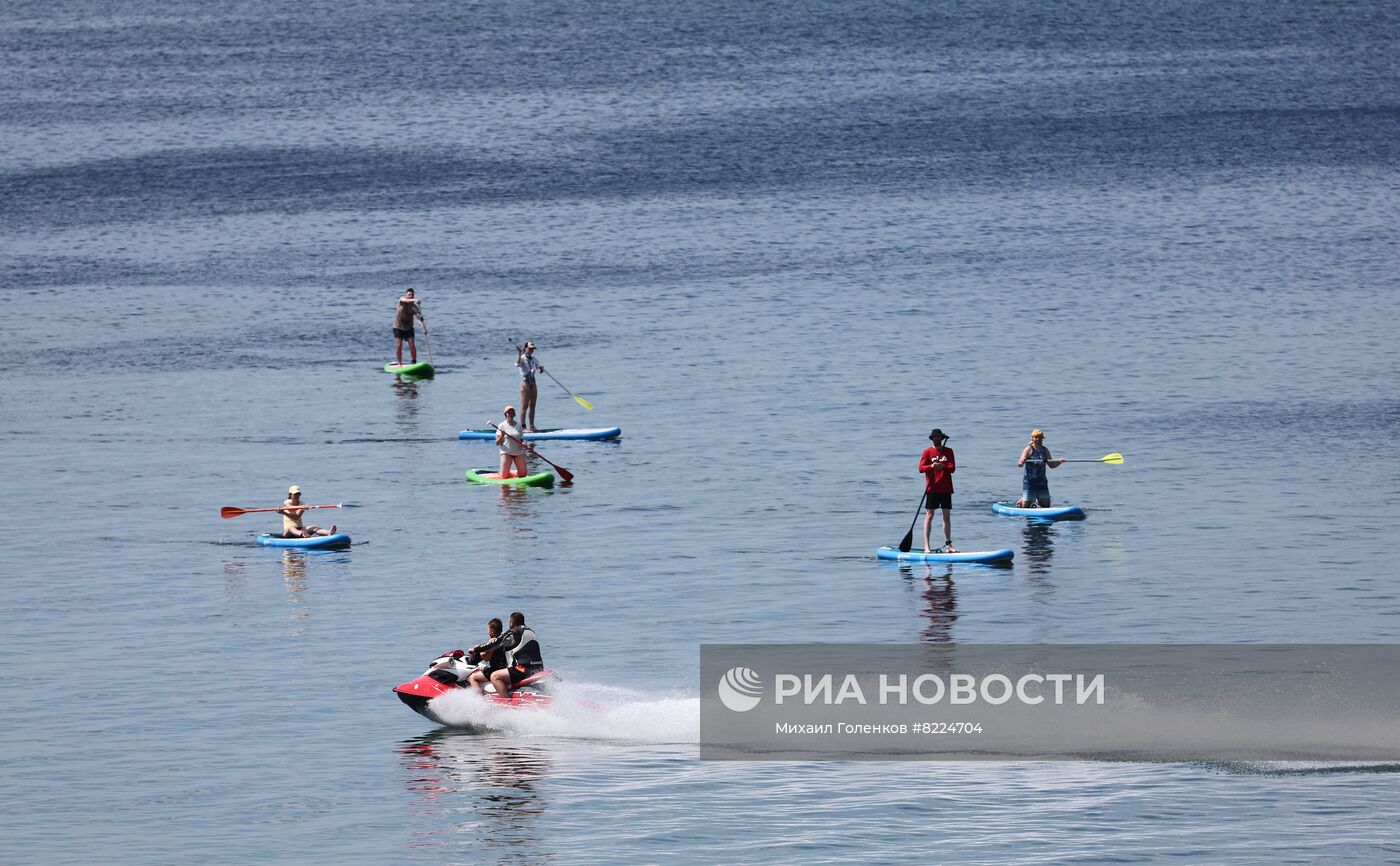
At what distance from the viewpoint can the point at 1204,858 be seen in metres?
24.5

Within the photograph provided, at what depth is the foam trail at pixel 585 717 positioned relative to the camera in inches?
1166

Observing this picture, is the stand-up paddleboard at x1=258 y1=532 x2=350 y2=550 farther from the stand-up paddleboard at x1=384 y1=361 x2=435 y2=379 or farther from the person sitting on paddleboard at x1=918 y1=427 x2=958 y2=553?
the stand-up paddleboard at x1=384 y1=361 x2=435 y2=379

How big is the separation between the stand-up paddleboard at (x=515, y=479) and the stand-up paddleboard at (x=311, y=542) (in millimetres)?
6304

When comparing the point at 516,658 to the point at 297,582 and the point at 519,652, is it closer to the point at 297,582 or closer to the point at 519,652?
the point at 519,652

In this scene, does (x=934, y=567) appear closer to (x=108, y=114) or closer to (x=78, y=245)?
(x=78, y=245)

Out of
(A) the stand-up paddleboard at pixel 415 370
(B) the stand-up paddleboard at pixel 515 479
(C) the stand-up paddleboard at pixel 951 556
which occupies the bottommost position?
(C) the stand-up paddleboard at pixel 951 556

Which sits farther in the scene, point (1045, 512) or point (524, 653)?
point (1045, 512)

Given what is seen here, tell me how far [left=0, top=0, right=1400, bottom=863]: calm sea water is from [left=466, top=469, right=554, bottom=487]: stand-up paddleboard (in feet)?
2.16

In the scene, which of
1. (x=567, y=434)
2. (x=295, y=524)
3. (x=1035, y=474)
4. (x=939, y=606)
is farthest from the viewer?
(x=567, y=434)

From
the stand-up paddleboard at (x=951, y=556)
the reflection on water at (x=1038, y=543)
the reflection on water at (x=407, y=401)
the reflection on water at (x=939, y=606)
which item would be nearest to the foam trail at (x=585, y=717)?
the reflection on water at (x=939, y=606)

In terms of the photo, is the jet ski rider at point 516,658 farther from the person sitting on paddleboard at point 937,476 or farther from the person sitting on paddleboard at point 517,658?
the person sitting on paddleboard at point 937,476

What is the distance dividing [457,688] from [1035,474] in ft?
54.8

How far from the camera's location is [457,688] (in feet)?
98.4

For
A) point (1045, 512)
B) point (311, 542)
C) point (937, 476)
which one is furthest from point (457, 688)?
point (1045, 512)
